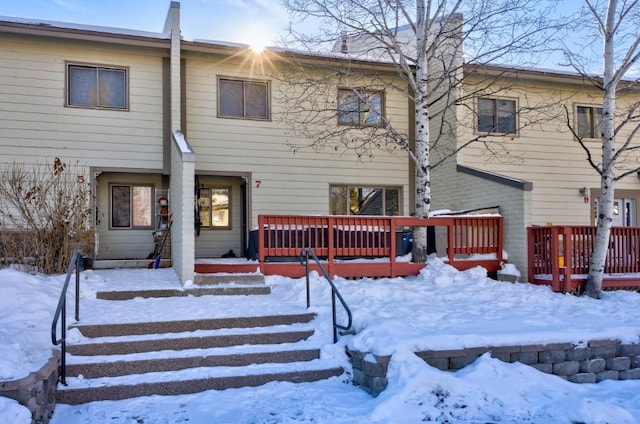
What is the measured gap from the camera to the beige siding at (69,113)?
1000 cm

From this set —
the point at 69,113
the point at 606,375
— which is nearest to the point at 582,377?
the point at 606,375

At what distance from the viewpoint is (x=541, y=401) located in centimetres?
448

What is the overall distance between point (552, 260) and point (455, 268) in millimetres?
1662

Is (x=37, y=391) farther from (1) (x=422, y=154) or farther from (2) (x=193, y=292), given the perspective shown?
(1) (x=422, y=154)

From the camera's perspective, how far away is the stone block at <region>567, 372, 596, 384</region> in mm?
5258

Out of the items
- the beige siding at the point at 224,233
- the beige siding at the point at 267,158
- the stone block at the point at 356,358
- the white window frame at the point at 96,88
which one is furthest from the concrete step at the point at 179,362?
the beige siding at the point at 224,233

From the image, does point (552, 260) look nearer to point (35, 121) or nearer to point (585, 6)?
point (585, 6)

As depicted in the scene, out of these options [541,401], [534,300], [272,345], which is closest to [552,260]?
[534,300]

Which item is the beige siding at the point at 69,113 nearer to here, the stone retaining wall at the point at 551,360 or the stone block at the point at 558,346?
the stone retaining wall at the point at 551,360

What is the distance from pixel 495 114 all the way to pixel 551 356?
8.65 meters

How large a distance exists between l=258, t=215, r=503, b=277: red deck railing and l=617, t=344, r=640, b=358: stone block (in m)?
3.88

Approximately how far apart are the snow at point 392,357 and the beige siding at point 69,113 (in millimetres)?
3819

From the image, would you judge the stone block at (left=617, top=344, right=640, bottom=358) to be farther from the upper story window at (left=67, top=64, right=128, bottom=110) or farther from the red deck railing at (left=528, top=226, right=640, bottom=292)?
the upper story window at (left=67, top=64, right=128, bottom=110)

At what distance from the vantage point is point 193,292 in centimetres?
732
